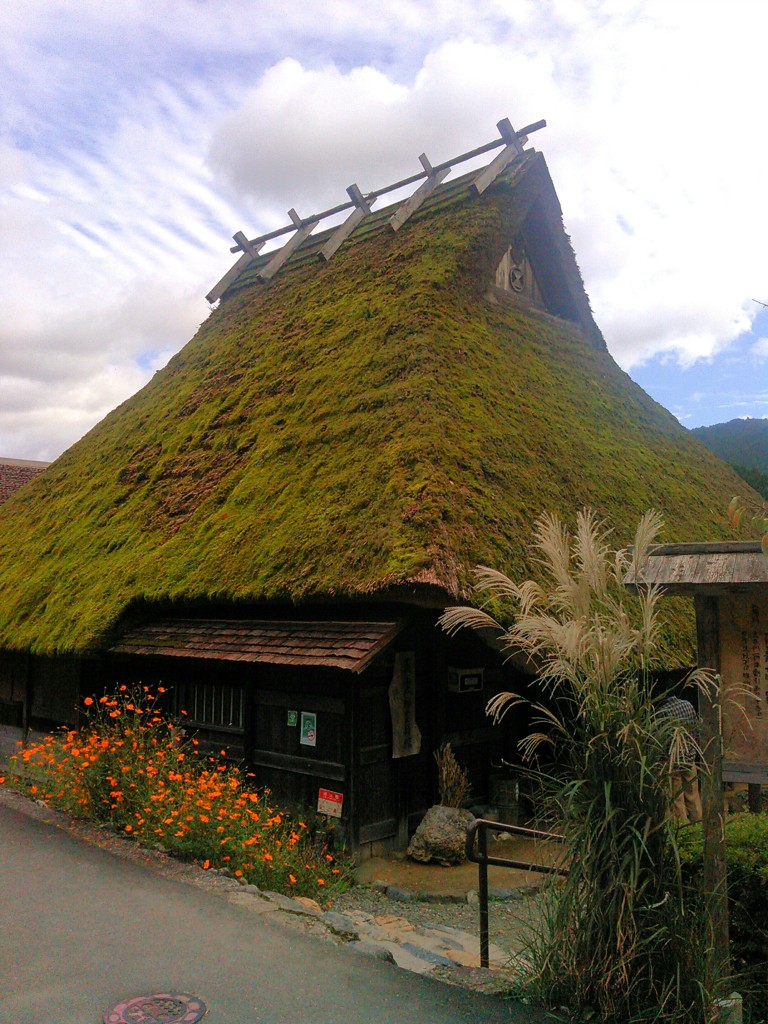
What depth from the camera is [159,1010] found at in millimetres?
3717

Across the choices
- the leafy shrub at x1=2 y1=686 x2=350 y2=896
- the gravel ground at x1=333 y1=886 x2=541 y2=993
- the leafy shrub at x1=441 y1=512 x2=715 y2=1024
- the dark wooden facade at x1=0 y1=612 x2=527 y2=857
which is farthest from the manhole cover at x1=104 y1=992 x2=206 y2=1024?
the dark wooden facade at x1=0 y1=612 x2=527 y2=857

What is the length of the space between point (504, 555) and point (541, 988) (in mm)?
3913

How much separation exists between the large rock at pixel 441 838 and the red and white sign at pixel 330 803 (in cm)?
77

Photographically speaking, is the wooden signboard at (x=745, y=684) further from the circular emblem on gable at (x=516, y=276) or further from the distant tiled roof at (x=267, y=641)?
the circular emblem on gable at (x=516, y=276)

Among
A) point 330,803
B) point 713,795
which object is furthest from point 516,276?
point 713,795

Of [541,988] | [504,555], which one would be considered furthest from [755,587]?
[504,555]

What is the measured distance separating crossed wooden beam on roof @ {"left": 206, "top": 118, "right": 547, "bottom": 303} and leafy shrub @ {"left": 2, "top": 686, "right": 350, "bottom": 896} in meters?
8.68

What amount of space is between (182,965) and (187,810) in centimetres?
203

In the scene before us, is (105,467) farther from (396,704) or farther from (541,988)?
(541,988)

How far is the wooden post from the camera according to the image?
3.81m

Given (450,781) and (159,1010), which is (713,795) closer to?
(159,1010)

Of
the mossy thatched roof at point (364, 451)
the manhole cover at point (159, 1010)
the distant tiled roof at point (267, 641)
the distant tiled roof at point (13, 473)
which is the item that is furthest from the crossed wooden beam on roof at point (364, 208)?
the manhole cover at point (159, 1010)

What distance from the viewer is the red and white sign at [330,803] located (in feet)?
23.4

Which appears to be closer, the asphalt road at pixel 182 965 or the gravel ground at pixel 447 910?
the asphalt road at pixel 182 965
